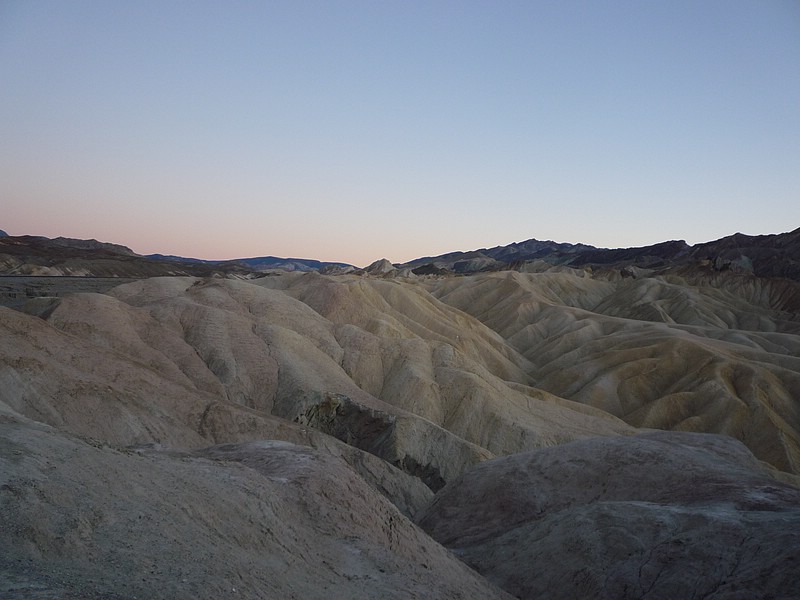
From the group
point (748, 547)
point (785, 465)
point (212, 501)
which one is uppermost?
point (212, 501)

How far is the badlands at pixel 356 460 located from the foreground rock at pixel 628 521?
0.19ft

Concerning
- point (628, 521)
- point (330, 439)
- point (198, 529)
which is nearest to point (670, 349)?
point (330, 439)

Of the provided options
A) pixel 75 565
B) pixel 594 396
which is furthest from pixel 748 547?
pixel 594 396

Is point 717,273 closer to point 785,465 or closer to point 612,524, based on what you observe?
point 785,465

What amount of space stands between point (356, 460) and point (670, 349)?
116 feet

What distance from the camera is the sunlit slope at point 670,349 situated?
4016cm

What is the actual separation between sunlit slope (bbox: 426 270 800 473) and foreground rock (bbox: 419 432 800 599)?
21.4 meters

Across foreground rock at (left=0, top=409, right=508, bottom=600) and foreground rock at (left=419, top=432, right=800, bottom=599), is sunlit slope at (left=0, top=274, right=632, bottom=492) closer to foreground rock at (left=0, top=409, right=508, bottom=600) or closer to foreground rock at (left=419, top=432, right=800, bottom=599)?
foreground rock at (left=419, top=432, right=800, bottom=599)

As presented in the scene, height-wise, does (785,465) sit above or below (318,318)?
below

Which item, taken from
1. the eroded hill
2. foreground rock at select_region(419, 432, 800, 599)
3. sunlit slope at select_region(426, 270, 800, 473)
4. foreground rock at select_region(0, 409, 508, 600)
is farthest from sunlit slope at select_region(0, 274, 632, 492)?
sunlit slope at select_region(426, 270, 800, 473)

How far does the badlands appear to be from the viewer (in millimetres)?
8109

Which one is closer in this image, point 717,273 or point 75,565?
point 75,565

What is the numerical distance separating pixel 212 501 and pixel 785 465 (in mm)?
37039

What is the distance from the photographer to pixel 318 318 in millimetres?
37438
